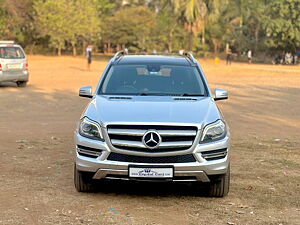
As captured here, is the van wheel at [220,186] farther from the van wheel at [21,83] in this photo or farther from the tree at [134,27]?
the tree at [134,27]

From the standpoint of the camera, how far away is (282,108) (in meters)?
15.6

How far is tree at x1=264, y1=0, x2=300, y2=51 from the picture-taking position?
50.0m

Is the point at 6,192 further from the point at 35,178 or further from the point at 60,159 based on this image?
the point at 60,159

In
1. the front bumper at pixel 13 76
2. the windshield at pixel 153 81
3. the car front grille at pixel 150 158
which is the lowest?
the front bumper at pixel 13 76

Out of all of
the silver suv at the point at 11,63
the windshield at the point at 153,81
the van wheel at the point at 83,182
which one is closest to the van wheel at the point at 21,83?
the silver suv at the point at 11,63

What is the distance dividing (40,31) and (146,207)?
191 feet

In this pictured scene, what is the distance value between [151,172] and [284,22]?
4709 centimetres

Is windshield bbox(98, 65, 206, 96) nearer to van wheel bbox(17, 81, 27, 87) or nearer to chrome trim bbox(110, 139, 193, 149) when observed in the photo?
chrome trim bbox(110, 139, 193, 149)

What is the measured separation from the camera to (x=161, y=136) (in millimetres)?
5660

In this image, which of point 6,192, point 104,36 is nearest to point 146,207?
point 6,192

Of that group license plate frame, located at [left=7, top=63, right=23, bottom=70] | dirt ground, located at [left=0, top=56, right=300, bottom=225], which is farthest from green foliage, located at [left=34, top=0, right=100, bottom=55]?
dirt ground, located at [left=0, top=56, right=300, bottom=225]

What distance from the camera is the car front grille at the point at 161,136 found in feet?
18.6

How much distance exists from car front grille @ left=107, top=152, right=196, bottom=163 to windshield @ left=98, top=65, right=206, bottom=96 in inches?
54.5

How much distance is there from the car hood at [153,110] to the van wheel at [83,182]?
0.64 meters
